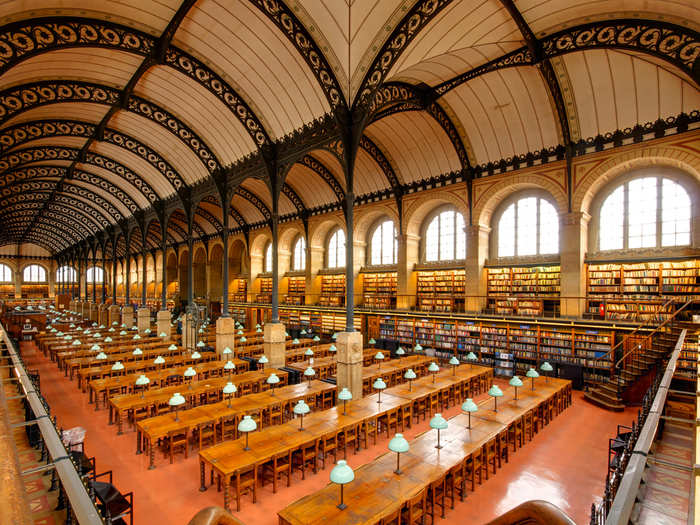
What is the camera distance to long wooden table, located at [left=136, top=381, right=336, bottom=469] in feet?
27.2

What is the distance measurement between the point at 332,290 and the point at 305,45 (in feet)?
56.4

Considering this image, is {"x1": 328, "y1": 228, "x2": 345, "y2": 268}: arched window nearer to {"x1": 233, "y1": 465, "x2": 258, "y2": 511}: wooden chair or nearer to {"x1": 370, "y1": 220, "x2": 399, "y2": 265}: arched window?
{"x1": 370, "y1": 220, "x2": 399, "y2": 265}: arched window

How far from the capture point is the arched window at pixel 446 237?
20.2 metres

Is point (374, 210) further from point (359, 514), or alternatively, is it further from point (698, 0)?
point (359, 514)

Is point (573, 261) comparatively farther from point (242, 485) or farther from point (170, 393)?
point (170, 393)

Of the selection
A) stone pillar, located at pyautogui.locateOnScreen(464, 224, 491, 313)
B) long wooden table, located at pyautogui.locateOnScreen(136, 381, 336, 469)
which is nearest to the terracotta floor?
long wooden table, located at pyautogui.locateOnScreen(136, 381, 336, 469)

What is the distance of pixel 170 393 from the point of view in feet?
35.9

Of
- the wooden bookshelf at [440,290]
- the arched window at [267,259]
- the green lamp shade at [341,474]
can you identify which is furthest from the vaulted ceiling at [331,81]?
the arched window at [267,259]

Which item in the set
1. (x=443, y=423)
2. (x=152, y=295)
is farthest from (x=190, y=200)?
(x=152, y=295)

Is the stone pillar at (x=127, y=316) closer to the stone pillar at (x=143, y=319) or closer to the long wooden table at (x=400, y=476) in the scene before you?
the stone pillar at (x=143, y=319)

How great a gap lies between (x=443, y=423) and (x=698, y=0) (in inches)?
487

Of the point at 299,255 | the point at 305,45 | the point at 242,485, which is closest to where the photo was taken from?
the point at 242,485

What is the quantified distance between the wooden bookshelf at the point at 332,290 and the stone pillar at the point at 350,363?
1313cm

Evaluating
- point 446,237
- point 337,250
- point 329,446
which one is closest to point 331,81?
point 329,446
